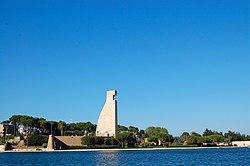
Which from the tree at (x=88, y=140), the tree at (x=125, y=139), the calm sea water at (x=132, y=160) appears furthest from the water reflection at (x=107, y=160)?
the tree at (x=125, y=139)

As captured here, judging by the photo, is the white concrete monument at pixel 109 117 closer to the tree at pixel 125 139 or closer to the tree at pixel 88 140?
the tree at pixel 125 139

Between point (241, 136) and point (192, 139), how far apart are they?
130 ft

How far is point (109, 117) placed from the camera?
326 ft

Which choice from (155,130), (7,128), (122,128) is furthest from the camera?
(155,130)

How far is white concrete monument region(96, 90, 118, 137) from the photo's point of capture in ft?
324

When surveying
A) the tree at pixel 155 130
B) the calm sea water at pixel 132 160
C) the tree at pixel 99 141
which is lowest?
the calm sea water at pixel 132 160

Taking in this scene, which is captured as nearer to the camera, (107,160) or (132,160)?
(132,160)

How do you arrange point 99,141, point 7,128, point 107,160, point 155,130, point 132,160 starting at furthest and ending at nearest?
point 155,130, point 7,128, point 99,141, point 107,160, point 132,160

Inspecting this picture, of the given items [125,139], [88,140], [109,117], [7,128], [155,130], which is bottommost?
[88,140]

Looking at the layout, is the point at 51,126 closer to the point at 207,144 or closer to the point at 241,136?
the point at 207,144

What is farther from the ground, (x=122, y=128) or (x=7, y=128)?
(x=122, y=128)

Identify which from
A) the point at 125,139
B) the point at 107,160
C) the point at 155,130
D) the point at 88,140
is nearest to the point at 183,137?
the point at 155,130

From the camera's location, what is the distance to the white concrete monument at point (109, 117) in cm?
9888

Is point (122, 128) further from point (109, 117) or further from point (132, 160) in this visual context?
point (132, 160)
